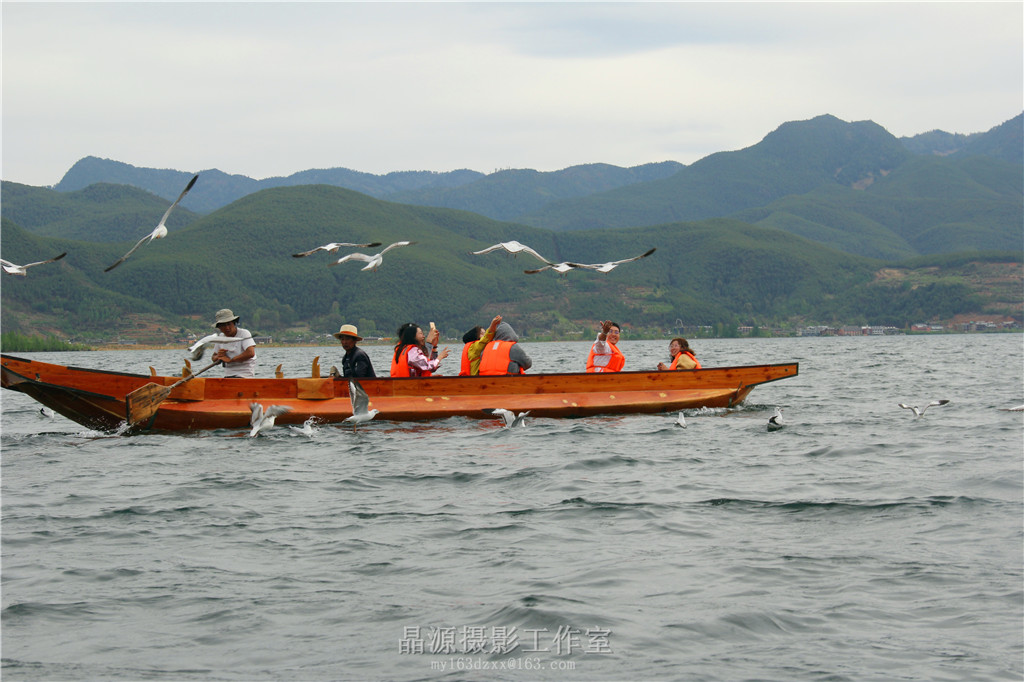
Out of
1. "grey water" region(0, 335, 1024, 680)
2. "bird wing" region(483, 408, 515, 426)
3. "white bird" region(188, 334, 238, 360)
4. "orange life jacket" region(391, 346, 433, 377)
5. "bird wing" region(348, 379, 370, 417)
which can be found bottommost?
"grey water" region(0, 335, 1024, 680)

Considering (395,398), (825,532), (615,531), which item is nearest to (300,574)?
(615,531)

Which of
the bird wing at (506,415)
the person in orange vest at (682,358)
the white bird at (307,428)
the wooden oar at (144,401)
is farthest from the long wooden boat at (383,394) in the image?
the bird wing at (506,415)

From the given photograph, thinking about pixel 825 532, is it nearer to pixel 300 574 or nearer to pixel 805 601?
pixel 805 601

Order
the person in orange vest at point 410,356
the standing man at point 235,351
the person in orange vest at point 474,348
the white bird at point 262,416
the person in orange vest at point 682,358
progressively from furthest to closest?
the person in orange vest at point 682,358 < the person in orange vest at point 474,348 < the person in orange vest at point 410,356 < the standing man at point 235,351 < the white bird at point 262,416

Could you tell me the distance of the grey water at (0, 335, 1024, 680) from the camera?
20.8ft

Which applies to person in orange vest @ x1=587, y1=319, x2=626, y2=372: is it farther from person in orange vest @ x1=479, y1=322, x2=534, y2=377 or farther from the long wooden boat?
person in orange vest @ x1=479, y1=322, x2=534, y2=377

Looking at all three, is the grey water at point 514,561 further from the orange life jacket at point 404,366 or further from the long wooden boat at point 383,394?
the orange life jacket at point 404,366

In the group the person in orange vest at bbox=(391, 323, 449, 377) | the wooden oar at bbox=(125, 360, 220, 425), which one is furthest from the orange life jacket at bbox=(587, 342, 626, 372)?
the wooden oar at bbox=(125, 360, 220, 425)

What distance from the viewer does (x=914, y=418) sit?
20.2 metres

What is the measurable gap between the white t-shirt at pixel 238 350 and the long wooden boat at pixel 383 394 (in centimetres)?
44

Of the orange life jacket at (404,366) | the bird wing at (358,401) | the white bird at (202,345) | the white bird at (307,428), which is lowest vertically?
the white bird at (307,428)

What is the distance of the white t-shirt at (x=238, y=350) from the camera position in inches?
670

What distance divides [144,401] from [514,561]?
9.61 metres

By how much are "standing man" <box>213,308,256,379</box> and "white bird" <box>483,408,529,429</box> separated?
4441 millimetres
